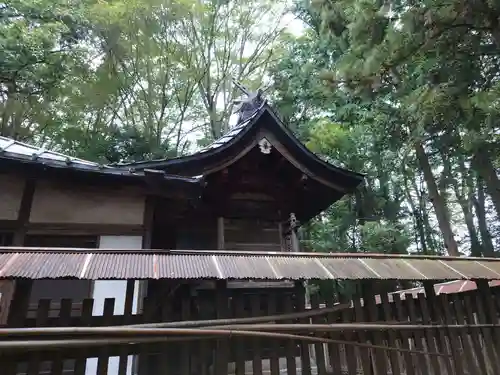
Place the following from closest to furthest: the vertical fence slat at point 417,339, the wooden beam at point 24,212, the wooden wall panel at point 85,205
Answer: the vertical fence slat at point 417,339, the wooden beam at point 24,212, the wooden wall panel at point 85,205

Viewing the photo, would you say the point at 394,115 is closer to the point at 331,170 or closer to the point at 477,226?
the point at 331,170

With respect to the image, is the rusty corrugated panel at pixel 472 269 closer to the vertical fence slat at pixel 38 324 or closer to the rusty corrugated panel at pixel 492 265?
the rusty corrugated panel at pixel 492 265

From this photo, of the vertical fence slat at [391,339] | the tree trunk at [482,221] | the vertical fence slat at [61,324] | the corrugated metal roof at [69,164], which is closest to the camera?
the vertical fence slat at [61,324]

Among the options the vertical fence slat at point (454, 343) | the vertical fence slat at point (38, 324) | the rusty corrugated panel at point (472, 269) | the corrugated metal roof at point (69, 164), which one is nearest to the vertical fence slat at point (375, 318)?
the vertical fence slat at point (454, 343)

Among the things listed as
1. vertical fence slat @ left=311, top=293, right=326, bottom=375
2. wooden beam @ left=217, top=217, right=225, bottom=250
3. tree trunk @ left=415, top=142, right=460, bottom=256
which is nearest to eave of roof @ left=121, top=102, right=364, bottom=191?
wooden beam @ left=217, top=217, right=225, bottom=250

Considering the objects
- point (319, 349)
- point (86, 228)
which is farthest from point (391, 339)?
point (86, 228)

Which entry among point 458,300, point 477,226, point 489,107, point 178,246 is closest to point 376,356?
point 458,300

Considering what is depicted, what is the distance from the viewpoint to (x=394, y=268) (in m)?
3.42

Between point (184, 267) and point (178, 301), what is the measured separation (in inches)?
16.3

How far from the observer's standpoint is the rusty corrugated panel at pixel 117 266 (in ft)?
8.31

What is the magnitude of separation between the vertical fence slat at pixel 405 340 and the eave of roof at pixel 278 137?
445cm

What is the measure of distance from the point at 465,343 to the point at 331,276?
1.82 m

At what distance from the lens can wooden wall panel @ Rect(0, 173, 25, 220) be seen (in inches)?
202

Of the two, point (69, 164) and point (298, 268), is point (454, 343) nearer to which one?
point (298, 268)
